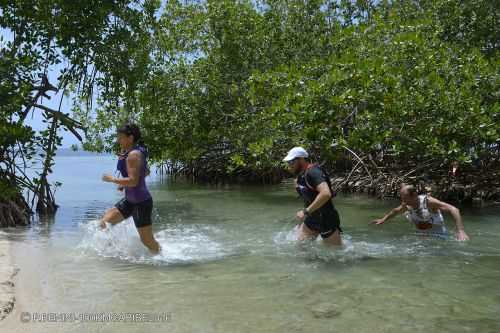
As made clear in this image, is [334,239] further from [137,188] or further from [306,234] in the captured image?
[137,188]

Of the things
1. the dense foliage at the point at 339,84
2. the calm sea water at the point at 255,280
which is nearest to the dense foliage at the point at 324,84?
the dense foliage at the point at 339,84

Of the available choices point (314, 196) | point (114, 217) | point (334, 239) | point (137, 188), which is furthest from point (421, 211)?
point (114, 217)

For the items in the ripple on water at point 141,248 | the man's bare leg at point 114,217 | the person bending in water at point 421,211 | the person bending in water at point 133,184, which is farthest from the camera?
the person bending in water at point 421,211

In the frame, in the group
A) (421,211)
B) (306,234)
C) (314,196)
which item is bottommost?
(306,234)

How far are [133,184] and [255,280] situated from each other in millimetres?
1634

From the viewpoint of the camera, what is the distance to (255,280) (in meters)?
5.25

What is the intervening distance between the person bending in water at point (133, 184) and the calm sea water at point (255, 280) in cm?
47

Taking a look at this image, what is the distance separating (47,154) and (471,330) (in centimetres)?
801

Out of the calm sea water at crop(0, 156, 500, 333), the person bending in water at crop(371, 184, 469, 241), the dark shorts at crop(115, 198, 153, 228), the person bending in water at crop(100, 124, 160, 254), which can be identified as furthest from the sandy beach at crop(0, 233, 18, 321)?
the person bending in water at crop(371, 184, 469, 241)

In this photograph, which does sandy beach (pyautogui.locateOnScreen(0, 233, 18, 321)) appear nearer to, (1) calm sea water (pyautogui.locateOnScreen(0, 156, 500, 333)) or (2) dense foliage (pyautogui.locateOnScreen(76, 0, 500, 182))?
(1) calm sea water (pyautogui.locateOnScreen(0, 156, 500, 333))

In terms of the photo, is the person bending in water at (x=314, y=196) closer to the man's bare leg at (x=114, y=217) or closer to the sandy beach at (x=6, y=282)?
the man's bare leg at (x=114, y=217)

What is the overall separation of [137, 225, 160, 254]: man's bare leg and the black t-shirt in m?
1.78

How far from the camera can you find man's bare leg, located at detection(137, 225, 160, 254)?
5734mm

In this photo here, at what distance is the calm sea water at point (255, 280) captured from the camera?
402cm
